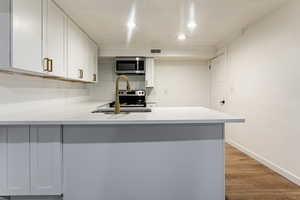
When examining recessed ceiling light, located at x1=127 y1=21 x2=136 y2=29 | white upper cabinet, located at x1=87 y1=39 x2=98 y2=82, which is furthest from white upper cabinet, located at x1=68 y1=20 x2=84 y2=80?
recessed ceiling light, located at x1=127 y1=21 x2=136 y2=29

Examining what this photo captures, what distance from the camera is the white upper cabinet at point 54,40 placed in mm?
2154

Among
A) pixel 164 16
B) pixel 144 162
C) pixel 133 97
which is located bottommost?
pixel 144 162

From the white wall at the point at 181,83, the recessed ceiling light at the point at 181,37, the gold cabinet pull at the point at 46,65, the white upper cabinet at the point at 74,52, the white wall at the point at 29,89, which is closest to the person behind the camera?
the white wall at the point at 29,89

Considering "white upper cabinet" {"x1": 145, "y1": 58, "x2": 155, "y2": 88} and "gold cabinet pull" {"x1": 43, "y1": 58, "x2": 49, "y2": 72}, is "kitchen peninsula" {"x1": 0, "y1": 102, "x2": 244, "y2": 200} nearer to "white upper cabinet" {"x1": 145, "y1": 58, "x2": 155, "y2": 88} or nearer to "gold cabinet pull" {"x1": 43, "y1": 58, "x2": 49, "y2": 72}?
"gold cabinet pull" {"x1": 43, "y1": 58, "x2": 49, "y2": 72}

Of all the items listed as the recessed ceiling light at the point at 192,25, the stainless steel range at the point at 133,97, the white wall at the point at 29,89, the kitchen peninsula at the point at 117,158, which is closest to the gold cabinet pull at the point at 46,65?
the white wall at the point at 29,89

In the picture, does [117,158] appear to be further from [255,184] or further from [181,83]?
[181,83]

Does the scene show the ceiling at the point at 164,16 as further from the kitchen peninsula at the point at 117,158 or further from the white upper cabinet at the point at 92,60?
the kitchen peninsula at the point at 117,158

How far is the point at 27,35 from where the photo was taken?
181 cm

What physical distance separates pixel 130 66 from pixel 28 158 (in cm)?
333

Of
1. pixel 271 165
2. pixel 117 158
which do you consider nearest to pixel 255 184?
pixel 271 165

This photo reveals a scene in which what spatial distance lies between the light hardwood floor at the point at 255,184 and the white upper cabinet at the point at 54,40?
2.43 m

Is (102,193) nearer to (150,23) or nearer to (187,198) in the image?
(187,198)

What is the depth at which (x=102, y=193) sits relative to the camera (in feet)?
5.55

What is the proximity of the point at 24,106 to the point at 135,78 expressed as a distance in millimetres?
2975
